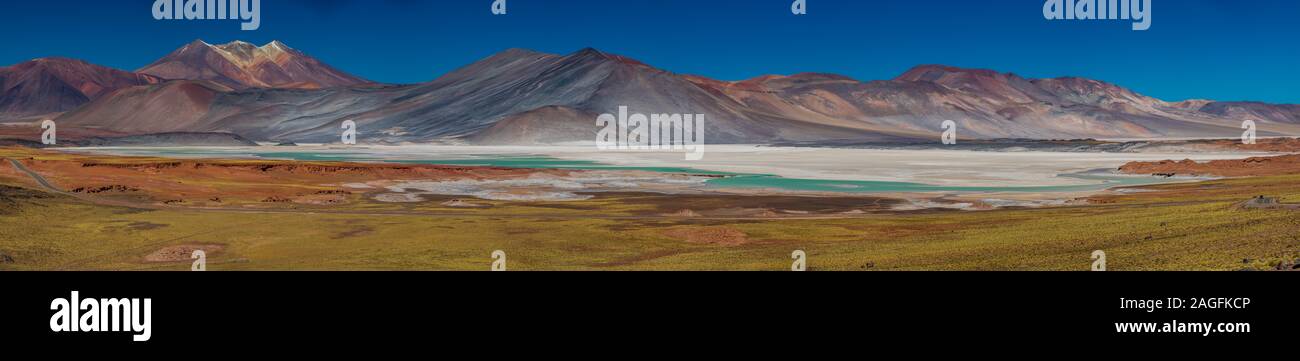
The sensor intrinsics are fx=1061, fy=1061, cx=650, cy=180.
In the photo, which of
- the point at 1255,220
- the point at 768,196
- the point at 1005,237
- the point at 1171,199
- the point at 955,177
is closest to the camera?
the point at 1255,220

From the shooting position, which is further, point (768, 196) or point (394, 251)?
point (768, 196)

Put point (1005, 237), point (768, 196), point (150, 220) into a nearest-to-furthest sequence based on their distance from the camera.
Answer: point (1005, 237), point (150, 220), point (768, 196)

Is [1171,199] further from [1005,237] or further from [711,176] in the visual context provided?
[711,176]

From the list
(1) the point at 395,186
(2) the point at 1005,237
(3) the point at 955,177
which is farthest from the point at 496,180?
(2) the point at 1005,237

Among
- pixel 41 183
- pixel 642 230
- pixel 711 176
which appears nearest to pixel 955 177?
pixel 711 176

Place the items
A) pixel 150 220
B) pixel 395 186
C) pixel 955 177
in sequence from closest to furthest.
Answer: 1. pixel 150 220
2. pixel 395 186
3. pixel 955 177
